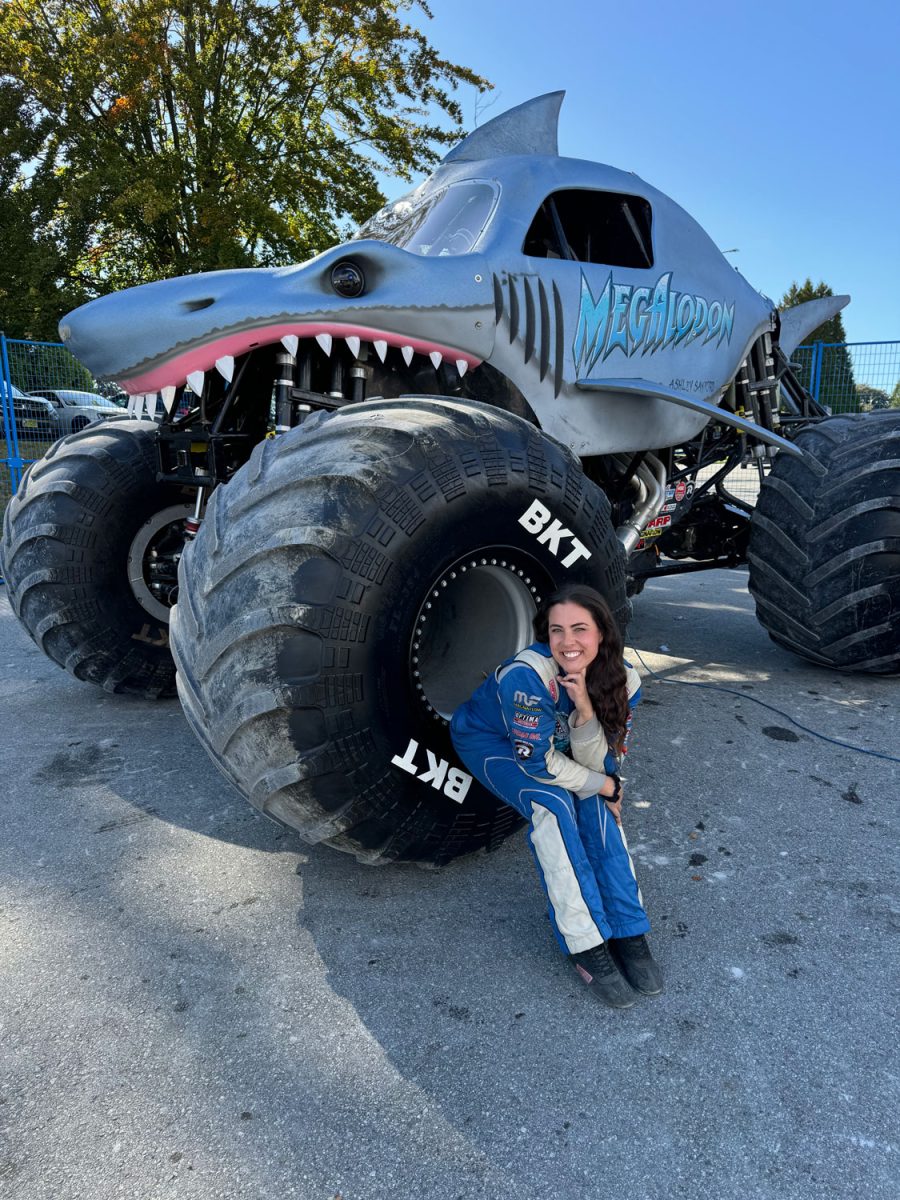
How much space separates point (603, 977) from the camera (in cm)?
214

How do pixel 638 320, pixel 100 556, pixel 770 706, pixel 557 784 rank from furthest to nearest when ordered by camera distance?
pixel 770 706 < pixel 100 556 < pixel 638 320 < pixel 557 784

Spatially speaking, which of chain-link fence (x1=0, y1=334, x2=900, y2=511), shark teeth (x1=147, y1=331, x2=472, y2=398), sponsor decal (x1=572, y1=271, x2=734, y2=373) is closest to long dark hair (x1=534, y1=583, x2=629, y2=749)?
shark teeth (x1=147, y1=331, x2=472, y2=398)

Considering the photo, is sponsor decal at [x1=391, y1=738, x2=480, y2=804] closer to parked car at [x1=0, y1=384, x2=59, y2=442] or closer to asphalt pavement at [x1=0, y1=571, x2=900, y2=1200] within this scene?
asphalt pavement at [x1=0, y1=571, x2=900, y2=1200]

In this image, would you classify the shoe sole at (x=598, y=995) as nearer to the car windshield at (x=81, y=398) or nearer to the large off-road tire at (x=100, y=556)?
the large off-road tire at (x=100, y=556)

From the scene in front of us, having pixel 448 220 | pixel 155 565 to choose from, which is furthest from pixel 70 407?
pixel 448 220

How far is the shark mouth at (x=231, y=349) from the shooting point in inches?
107

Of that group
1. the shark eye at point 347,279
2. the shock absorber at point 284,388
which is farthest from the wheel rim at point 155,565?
the shark eye at point 347,279

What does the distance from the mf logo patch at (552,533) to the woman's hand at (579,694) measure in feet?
1.57

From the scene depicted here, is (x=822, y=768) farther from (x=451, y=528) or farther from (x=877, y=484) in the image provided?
(x=451, y=528)

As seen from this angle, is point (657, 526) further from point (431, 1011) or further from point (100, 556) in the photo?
point (431, 1011)

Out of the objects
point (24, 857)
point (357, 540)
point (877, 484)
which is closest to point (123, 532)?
point (24, 857)

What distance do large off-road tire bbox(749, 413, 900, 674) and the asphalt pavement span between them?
1.07 meters

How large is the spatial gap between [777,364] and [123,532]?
4068 millimetres

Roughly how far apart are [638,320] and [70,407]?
779 cm
